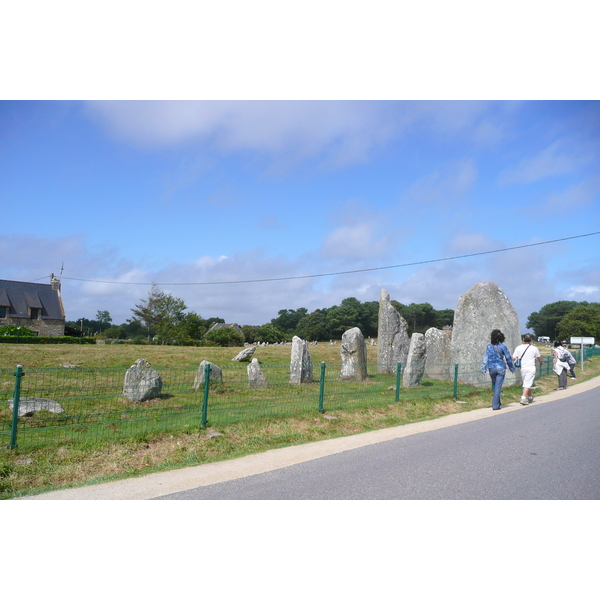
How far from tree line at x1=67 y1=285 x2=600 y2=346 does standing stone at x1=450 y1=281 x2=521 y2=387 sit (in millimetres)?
29893

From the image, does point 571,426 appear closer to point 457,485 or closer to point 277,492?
point 457,485

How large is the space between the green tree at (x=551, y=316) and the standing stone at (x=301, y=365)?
335 feet

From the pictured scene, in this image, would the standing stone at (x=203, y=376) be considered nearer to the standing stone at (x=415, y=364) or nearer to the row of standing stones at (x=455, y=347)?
the row of standing stones at (x=455, y=347)

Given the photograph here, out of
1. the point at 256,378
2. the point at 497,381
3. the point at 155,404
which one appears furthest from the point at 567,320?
the point at 155,404

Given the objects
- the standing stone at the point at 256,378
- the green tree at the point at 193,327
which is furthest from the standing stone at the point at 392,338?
the green tree at the point at 193,327

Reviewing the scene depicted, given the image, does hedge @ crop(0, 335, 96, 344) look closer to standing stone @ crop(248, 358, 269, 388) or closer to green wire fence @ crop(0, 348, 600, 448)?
green wire fence @ crop(0, 348, 600, 448)

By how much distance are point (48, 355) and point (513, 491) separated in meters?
22.2

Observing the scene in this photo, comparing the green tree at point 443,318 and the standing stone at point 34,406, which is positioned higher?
the green tree at point 443,318

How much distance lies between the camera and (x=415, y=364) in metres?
15.8

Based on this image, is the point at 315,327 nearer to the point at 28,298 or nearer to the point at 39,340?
the point at 28,298

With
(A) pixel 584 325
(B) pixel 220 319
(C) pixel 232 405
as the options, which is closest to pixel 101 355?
(C) pixel 232 405

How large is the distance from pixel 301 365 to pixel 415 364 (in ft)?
13.1

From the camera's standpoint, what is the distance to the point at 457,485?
5.46 meters

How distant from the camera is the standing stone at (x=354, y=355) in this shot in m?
16.9
